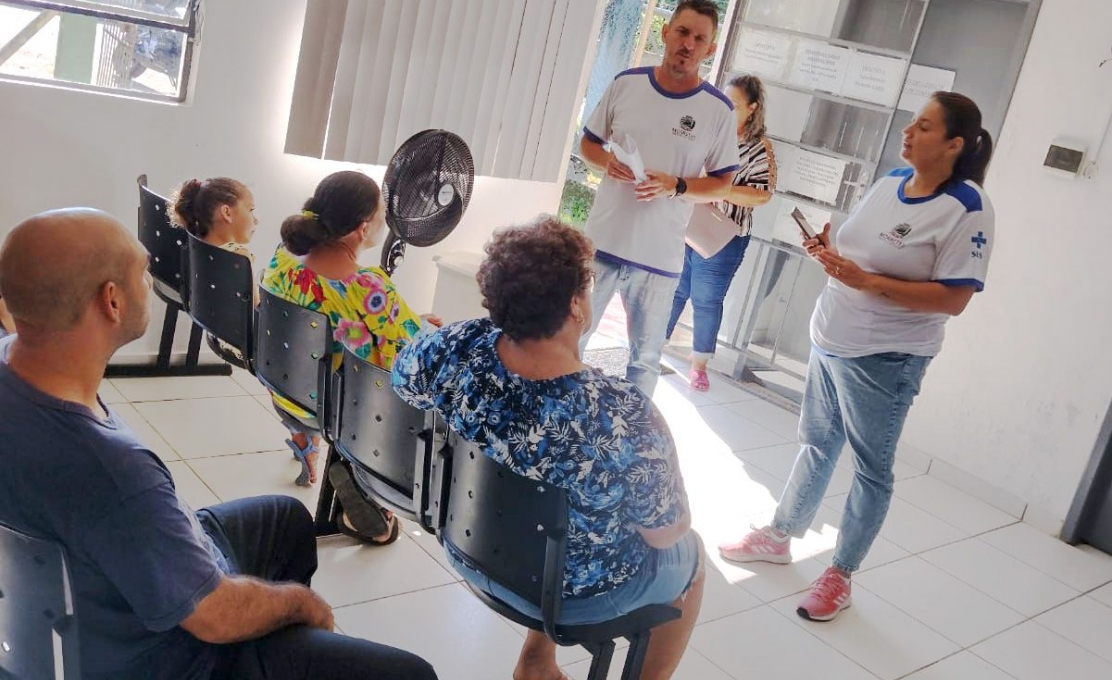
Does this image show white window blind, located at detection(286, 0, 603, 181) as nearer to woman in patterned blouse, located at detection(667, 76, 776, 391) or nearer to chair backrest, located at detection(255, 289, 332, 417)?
woman in patterned blouse, located at detection(667, 76, 776, 391)

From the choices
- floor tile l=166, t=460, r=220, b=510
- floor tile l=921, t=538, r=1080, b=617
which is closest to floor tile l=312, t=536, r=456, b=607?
floor tile l=166, t=460, r=220, b=510

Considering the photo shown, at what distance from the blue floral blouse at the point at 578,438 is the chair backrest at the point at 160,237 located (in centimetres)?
169

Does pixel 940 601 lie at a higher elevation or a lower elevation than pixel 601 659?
lower

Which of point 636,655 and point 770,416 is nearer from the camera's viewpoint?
point 636,655

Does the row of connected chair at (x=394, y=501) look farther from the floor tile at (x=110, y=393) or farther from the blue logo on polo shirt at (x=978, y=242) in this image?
the blue logo on polo shirt at (x=978, y=242)

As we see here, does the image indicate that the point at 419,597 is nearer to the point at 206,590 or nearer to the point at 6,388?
the point at 206,590

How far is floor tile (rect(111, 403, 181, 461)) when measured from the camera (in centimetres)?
308

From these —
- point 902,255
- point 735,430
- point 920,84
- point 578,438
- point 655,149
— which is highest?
point 920,84

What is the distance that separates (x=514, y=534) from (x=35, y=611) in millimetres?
783

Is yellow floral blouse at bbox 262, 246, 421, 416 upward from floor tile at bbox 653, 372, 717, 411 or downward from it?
upward

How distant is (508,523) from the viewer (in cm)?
177

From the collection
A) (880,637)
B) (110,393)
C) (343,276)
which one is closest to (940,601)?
(880,637)

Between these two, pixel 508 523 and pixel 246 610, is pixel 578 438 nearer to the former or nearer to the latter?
pixel 508 523

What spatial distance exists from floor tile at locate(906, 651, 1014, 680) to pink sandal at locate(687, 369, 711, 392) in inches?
88.6
